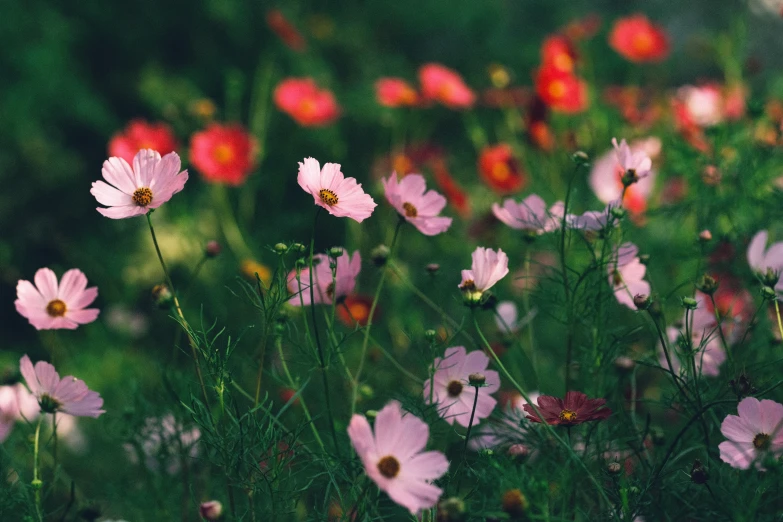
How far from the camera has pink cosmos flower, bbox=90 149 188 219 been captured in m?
0.64

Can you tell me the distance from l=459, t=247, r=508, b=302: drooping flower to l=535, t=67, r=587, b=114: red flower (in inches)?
37.1

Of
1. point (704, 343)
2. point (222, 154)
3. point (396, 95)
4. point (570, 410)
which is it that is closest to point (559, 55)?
point (396, 95)

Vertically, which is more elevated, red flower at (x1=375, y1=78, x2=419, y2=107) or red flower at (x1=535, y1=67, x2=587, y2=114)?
red flower at (x1=535, y1=67, x2=587, y2=114)

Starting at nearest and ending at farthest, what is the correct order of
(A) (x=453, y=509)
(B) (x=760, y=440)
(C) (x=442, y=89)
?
1. (A) (x=453, y=509)
2. (B) (x=760, y=440)
3. (C) (x=442, y=89)

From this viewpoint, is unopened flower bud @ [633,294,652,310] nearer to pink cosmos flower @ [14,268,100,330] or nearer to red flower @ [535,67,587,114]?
pink cosmos flower @ [14,268,100,330]

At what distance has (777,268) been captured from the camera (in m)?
0.78

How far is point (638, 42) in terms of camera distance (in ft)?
5.83

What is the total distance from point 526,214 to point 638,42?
120 centimetres

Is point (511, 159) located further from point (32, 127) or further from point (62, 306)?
point (32, 127)

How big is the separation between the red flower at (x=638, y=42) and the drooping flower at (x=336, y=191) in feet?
4.35

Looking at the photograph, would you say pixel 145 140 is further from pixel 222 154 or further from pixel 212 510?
pixel 212 510

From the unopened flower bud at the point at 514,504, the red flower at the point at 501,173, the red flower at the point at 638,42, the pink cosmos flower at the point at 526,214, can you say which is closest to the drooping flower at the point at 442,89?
the red flower at the point at 501,173

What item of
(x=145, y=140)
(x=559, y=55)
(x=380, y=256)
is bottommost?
(x=145, y=140)

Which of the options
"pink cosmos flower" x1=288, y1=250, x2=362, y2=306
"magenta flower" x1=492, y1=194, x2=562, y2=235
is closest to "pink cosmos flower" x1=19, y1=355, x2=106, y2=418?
"pink cosmos flower" x1=288, y1=250, x2=362, y2=306
